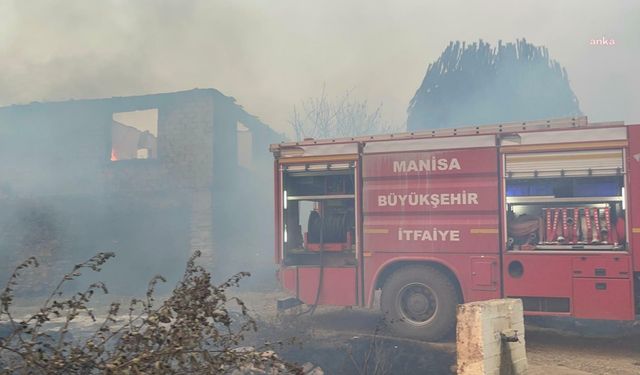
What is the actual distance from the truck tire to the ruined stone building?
31.0 feet

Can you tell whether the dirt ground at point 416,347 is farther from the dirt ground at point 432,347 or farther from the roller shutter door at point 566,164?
the roller shutter door at point 566,164

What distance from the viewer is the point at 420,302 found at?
23.6 ft

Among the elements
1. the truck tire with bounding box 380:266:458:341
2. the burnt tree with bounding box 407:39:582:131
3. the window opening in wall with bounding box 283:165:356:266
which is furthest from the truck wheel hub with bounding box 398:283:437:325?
the burnt tree with bounding box 407:39:582:131

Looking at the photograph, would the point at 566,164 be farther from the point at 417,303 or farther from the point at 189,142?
the point at 189,142

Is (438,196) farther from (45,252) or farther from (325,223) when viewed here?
(45,252)

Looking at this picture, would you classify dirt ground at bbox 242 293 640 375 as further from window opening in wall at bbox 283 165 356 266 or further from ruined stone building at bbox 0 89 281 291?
ruined stone building at bbox 0 89 281 291

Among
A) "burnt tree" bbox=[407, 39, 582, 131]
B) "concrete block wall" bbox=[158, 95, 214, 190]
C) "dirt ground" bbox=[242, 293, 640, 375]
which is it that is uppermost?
"burnt tree" bbox=[407, 39, 582, 131]

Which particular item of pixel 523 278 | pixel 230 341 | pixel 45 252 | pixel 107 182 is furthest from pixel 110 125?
pixel 230 341

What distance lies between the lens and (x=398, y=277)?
735 cm

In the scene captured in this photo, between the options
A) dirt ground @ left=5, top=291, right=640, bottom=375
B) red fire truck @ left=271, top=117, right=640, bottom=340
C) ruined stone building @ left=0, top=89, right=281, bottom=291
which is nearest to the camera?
dirt ground @ left=5, top=291, right=640, bottom=375

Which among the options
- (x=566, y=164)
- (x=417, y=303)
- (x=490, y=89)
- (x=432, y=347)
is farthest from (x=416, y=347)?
(x=490, y=89)

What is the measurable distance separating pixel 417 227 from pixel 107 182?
1257 centimetres

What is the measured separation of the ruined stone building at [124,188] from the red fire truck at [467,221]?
8.40 meters

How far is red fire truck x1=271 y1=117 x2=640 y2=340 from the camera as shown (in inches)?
254
